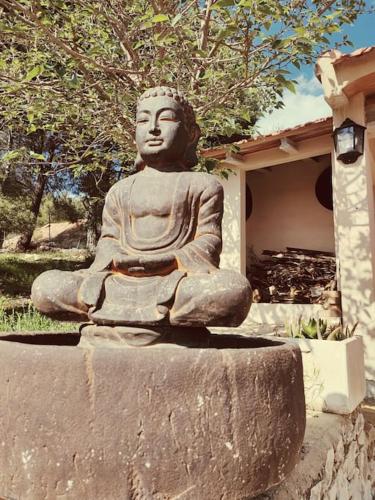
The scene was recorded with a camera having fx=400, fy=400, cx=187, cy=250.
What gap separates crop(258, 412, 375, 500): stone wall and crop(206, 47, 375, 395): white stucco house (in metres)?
1.90

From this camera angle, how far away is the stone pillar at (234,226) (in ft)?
21.5

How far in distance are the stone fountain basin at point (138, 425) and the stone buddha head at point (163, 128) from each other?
54.2 inches

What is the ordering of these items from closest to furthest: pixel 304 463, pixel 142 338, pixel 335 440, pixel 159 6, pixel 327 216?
pixel 142 338, pixel 304 463, pixel 335 440, pixel 159 6, pixel 327 216

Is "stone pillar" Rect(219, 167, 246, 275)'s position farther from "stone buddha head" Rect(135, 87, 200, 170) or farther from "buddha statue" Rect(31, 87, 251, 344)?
"stone buddha head" Rect(135, 87, 200, 170)

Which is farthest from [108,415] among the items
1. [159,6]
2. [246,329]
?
[246,329]

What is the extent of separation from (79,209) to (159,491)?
487 inches

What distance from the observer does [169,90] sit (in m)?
2.45

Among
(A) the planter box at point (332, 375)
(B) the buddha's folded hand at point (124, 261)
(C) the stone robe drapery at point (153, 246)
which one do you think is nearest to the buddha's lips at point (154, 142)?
(C) the stone robe drapery at point (153, 246)

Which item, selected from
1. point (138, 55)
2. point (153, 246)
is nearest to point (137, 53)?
point (138, 55)

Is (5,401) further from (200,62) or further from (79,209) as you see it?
(79,209)

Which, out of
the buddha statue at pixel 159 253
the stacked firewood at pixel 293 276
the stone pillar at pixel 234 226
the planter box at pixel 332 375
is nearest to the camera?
the buddha statue at pixel 159 253

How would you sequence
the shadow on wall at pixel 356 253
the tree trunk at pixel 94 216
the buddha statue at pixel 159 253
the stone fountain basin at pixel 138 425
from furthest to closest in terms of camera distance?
the tree trunk at pixel 94 216 < the shadow on wall at pixel 356 253 < the buddha statue at pixel 159 253 < the stone fountain basin at pixel 138 425

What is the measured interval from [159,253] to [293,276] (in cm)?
556

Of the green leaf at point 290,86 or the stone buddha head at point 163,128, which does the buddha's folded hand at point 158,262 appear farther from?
the green leaf at point 290,86
